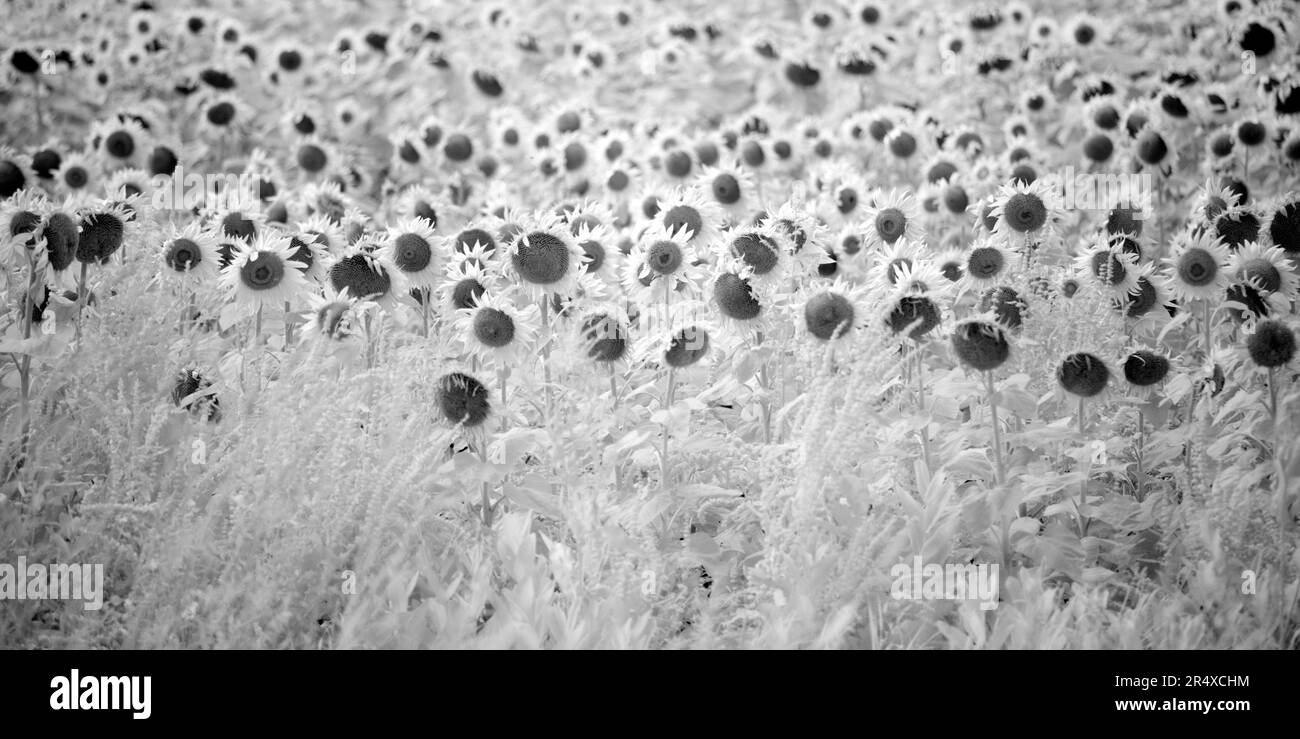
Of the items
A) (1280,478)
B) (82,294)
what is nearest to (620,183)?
(82,294)

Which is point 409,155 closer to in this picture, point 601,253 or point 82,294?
point 601,253

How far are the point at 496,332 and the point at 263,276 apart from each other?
3.31 ft

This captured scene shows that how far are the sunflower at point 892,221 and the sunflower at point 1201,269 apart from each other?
1.06m

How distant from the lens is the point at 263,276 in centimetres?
421

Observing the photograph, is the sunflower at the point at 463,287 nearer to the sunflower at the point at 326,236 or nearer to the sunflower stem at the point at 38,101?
the sunflower at the point at 326,236

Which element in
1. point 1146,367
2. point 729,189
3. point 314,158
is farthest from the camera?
point 314,158

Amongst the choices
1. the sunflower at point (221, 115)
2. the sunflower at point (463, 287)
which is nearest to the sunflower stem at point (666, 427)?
the sunflower at point (463, 287)

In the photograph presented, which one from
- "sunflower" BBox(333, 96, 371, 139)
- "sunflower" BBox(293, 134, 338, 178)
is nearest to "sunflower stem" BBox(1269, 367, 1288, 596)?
"sunflower" BBox(293, 134, 338, 178)

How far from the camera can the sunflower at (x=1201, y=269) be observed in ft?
Answer: 14.2

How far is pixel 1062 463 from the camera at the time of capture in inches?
156

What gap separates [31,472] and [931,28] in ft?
27.5
